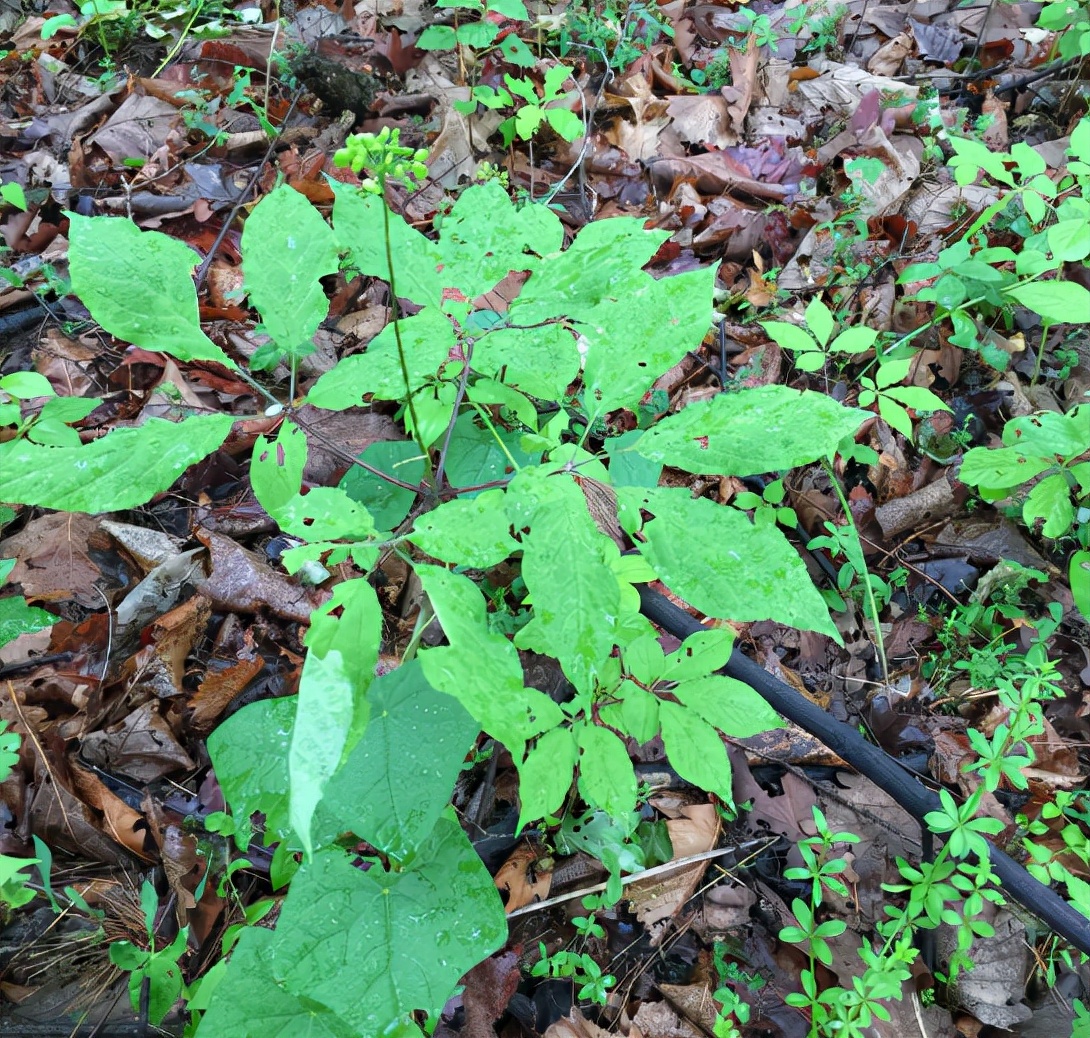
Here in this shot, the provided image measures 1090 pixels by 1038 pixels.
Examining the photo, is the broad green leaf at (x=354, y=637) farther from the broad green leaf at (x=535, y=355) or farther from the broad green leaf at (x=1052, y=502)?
the broad green leaf at (x=1052, y=502)

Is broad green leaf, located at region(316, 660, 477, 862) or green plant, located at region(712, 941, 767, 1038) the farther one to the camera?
green plant, located at region(712, 941, 767, 1038)

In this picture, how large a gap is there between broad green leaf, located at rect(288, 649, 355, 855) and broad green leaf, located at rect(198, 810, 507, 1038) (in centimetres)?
57

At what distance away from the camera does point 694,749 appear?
1.40m

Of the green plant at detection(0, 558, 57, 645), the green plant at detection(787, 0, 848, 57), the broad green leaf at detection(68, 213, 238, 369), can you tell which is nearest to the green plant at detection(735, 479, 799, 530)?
the broad green leaf at detection(68, 213, 238, 369)

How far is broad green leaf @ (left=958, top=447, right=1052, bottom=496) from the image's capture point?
1.97m

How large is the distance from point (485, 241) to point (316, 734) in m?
0.90

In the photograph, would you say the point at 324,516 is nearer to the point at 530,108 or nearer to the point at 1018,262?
the point at 1018,262

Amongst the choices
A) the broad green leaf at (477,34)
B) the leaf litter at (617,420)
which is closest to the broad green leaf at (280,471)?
the leaf litter at (617,420)

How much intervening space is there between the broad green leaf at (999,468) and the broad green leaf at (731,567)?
1367 millimetres

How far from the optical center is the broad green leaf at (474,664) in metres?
0.88

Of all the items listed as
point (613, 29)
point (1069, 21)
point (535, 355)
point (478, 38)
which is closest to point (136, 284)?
point (535, 355)

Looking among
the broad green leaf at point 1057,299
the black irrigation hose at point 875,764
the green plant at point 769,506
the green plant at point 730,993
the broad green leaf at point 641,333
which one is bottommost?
the green plant at point 730,993

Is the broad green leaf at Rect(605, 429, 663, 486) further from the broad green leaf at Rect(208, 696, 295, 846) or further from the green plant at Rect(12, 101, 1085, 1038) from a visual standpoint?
the broad green leaf at Rect(208, 696, 295, 846)

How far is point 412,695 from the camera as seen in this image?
1.21m
